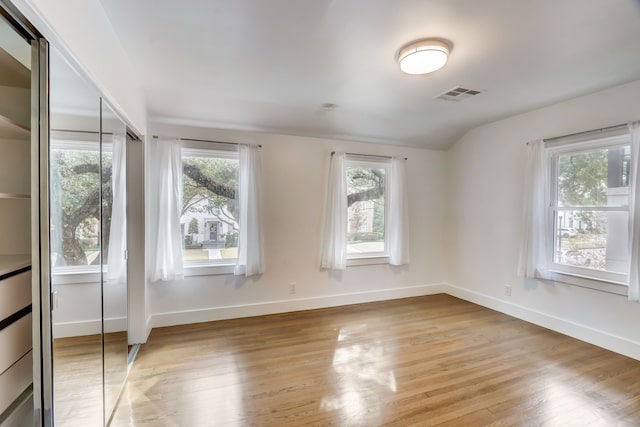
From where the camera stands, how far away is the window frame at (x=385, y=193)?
4.14m

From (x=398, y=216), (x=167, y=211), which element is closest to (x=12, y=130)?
(x=167, y=211)

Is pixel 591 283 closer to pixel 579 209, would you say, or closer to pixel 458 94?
pixel 579 209

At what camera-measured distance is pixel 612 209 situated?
2.80m

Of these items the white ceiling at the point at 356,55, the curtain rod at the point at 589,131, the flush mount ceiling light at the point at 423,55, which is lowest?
the curtain rod at the point at 589,131

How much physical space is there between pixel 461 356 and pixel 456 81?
8.33 ft

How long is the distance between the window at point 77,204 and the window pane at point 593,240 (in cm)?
434

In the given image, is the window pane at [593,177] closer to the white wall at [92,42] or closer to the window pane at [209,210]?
the window pane at [209,210]

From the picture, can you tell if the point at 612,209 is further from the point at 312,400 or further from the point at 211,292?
the point at 211,292

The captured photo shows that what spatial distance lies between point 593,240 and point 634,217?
1.65ft

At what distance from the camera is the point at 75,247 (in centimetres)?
146

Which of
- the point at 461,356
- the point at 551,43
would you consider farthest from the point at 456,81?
the point at 461,356

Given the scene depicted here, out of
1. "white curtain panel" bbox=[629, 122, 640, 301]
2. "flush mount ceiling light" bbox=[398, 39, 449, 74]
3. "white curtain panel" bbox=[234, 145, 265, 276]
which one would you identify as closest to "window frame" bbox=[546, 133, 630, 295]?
"white curtain panel" bbox=[629, 122, 640, 301]

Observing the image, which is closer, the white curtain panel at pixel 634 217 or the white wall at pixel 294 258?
the white curtain panel at pixel 634 217

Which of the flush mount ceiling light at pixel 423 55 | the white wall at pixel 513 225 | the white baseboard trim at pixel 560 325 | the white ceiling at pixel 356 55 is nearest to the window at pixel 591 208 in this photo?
the white wall at pixel 513 225
